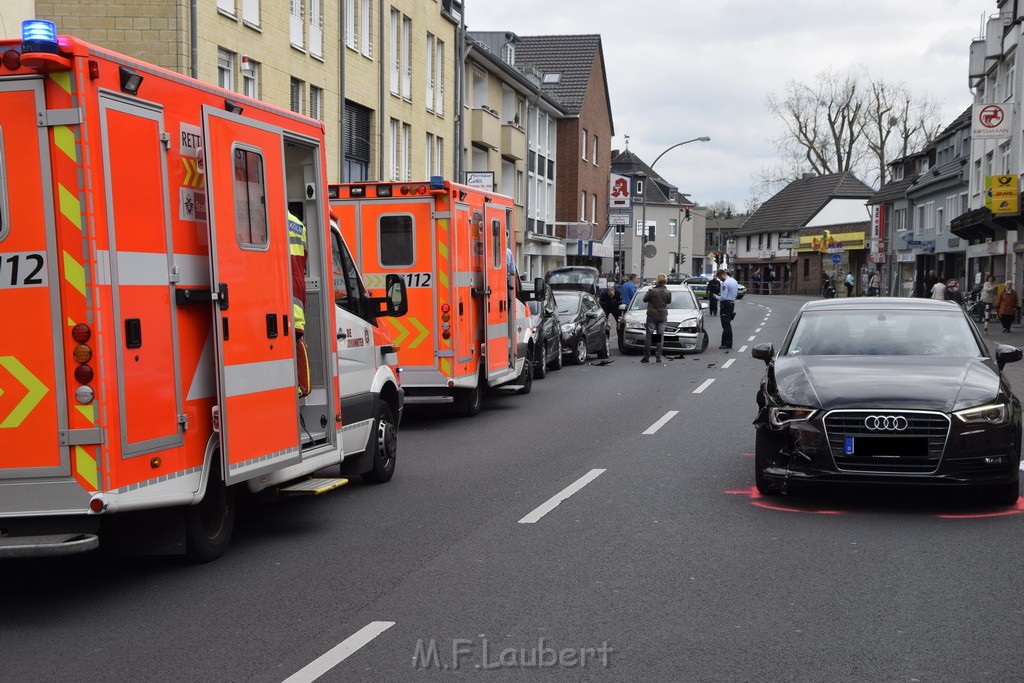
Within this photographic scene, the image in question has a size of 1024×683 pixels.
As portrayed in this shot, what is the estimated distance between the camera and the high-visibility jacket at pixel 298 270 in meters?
7.83

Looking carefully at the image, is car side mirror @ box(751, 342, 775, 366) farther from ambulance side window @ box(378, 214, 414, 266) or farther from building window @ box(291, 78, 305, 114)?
building window @ box(291, 78, 305, 114)

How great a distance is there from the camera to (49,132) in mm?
5695

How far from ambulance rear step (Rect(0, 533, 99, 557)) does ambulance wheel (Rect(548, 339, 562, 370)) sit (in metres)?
16.4

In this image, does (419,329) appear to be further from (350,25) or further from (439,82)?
(439,82)

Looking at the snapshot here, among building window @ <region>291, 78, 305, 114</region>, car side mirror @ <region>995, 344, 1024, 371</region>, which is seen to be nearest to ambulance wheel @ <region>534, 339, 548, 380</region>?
building window @ <region>291, 78, 305, 114</region>

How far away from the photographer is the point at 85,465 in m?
5.82

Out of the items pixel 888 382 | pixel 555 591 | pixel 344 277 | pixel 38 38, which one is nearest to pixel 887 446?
pixel 888 382

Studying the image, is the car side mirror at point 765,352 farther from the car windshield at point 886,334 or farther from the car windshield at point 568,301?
the car windshield at point 568,301

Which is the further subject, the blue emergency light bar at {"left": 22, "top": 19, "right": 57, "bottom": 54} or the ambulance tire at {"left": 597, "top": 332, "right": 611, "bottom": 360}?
the ambulance tire at {"left": 597, "top": 332, "right": 611, "bottom": 360}

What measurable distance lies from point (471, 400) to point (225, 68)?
12.2 metres

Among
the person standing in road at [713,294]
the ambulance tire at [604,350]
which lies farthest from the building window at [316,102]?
the person standing in road at [713,294]

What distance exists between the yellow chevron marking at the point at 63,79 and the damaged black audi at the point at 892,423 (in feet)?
17.1

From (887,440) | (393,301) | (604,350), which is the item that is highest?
(393,301)

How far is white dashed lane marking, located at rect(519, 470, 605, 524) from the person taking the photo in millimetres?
8289
